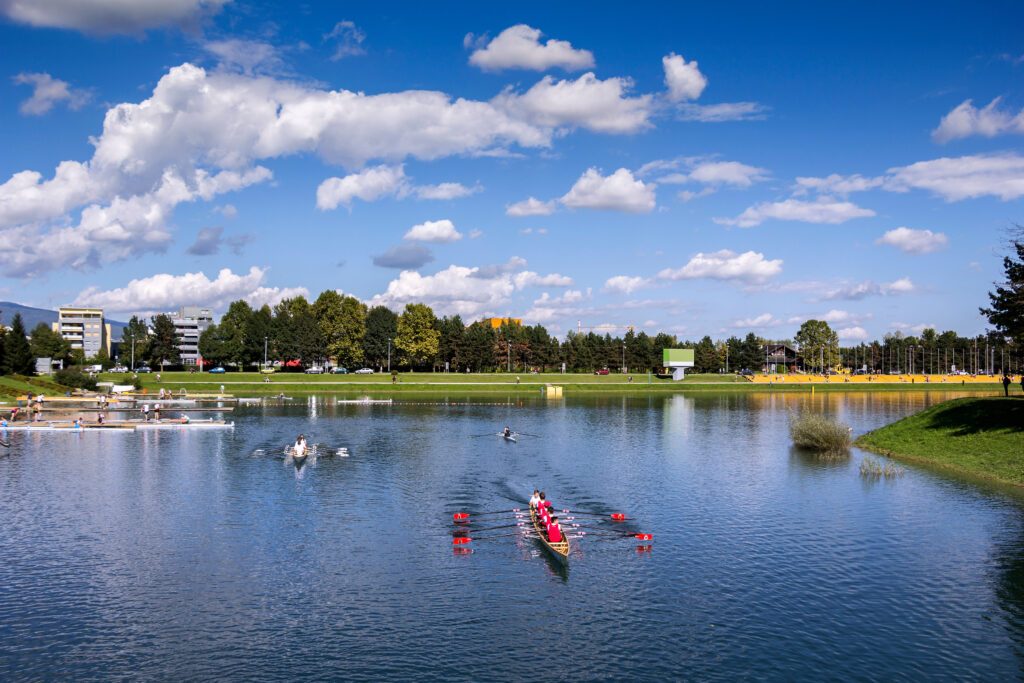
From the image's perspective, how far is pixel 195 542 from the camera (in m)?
40.9

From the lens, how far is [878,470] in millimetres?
63031

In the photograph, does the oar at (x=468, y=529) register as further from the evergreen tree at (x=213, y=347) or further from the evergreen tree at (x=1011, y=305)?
the evergreen tree at (x=213, y=347)

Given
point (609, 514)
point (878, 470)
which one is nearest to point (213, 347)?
point (609, 514)

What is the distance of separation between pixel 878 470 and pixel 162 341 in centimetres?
16549

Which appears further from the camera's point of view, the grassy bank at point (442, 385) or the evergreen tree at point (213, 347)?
the evergreen tree at point (213, 347)

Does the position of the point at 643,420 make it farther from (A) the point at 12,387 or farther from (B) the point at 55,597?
(A) the point at 12,387

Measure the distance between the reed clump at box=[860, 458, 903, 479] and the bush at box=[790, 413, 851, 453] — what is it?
11.0m

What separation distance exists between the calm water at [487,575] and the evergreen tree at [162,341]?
12021cm

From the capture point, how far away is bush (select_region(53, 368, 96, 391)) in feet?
450

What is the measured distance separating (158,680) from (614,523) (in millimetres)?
27569

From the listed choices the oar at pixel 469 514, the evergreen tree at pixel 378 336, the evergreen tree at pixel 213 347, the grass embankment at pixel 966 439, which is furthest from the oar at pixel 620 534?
the evergreen tree at pixel 213 347

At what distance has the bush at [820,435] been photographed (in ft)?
253

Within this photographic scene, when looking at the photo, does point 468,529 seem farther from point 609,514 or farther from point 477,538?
point 609,514

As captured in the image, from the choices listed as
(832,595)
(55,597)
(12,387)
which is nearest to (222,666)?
(55,597)
